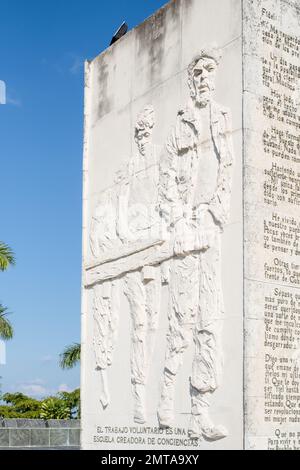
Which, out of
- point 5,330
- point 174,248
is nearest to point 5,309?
point 5,330

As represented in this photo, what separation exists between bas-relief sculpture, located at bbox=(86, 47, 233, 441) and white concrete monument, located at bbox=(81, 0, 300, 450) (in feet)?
0.07

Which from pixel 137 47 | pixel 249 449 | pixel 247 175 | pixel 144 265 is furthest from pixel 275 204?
pixel 137 47

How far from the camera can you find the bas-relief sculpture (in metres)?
10.7

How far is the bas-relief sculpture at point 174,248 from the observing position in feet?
35.0

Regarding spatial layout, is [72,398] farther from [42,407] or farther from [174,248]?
[174,248]

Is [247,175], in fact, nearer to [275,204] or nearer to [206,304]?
[275,204]

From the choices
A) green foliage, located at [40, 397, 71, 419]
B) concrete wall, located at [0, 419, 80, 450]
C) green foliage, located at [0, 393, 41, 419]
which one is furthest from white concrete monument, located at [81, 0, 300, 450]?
green foliage, located at [0, 393, 41, 419]

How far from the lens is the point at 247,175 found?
10.5 metres

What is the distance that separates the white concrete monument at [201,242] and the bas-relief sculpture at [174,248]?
0.07 feet

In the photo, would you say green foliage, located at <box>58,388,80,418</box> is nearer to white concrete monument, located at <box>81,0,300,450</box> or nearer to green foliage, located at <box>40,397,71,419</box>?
green foliage, located at <box>40,397,71,419</box>

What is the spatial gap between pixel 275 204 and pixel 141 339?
276 cm

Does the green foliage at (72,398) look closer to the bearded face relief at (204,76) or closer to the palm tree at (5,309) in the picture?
the palm tree at (5,309)

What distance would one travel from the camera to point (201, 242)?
10891 millimetres

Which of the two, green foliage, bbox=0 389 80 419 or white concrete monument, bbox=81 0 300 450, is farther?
green foliage, bbox=0 389 80 419
